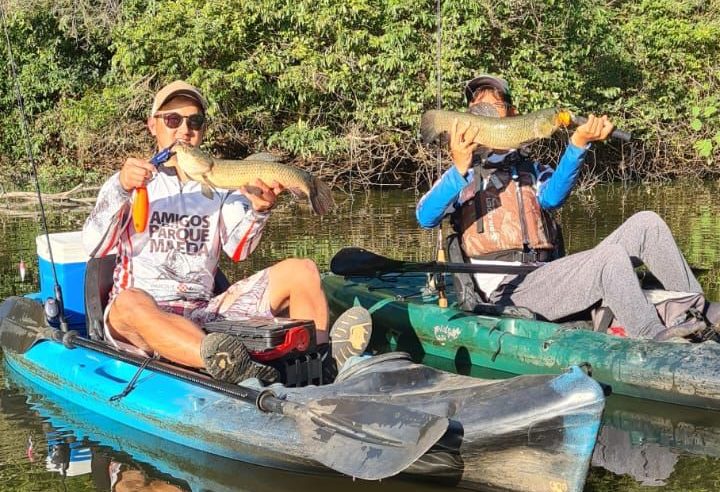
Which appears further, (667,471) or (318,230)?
(318,230)

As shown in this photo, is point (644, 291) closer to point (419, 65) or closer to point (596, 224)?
point (596, 224)

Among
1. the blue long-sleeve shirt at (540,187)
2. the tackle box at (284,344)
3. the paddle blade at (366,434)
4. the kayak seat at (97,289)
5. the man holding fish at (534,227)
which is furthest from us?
the blue long-sleeve shirt at (540,187)

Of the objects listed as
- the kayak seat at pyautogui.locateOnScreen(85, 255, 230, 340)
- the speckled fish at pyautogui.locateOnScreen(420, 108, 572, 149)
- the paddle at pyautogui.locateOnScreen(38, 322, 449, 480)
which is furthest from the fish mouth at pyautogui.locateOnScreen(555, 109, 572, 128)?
the paddle at pyautogui.locateOnScreen(38, 322, 449, 480)

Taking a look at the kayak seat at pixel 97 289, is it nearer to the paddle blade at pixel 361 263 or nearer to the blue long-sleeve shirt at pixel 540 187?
the blue long-sleeve shirt at pixel 540 187

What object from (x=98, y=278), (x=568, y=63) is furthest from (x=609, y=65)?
(x=98, y=278)

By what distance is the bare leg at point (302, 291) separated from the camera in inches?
197

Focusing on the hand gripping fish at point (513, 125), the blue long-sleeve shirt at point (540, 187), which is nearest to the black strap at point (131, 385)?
the blue long-sleeve shirt at point (540, 187)

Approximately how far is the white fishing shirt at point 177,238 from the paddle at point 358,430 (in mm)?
923

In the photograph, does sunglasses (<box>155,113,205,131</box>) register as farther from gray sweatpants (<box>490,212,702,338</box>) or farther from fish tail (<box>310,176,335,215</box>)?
gray sweatpants (<box>490,212,702,338</box>)

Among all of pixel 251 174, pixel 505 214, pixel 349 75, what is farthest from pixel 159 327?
pixel 349 75

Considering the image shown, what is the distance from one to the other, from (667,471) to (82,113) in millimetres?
14861

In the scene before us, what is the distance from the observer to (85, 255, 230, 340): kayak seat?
550 cm

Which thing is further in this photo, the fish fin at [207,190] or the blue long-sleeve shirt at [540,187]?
the blue long-sleeve shirt at [540,187]

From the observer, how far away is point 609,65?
57.7 ft
